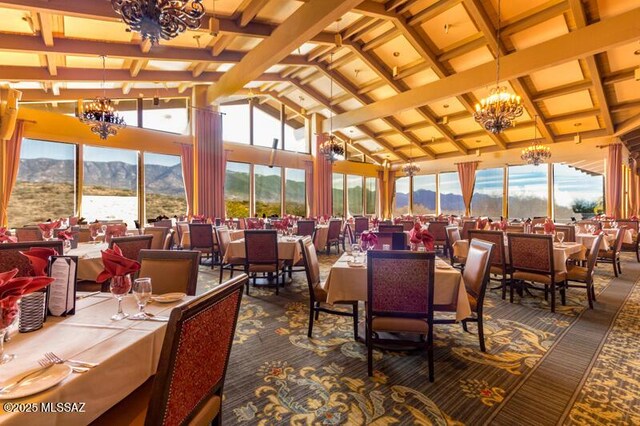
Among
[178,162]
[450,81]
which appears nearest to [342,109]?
[450,81]

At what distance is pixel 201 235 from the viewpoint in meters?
5.93

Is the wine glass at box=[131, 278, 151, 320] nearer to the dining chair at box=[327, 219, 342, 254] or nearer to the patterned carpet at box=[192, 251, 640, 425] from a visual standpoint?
the patterned carpet at box=[192, 251, 640, 425]

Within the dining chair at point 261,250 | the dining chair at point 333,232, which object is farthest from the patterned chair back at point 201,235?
the dining chair at point 333,232

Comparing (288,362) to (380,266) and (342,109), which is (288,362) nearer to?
(380,266)

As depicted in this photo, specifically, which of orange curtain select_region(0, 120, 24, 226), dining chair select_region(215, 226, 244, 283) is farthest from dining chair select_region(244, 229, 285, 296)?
orange curtain select_region(0, 120, 24, 226)

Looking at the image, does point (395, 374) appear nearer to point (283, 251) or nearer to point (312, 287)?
point (312, 287)

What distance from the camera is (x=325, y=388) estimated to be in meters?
2.28

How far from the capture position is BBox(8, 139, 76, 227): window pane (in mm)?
7195

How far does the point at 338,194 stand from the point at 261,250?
33.1 ft

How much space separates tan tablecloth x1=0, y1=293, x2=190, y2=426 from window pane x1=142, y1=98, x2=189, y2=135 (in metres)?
8.96

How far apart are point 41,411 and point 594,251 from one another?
5069mm

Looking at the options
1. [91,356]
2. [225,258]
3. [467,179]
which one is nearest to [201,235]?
[225,258]

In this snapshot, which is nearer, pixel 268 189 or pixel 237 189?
pixel 237 189

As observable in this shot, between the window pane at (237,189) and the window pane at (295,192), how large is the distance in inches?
64.2
